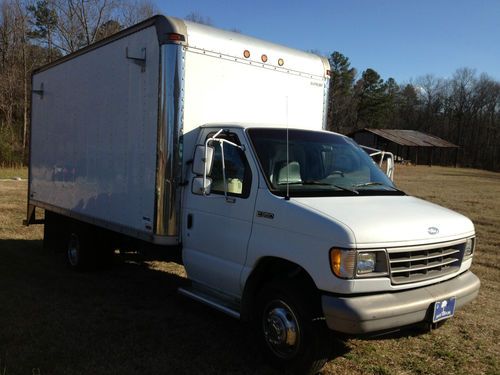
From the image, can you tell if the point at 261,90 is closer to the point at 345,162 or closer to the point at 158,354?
the point at 345,162

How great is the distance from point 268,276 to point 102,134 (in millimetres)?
3425

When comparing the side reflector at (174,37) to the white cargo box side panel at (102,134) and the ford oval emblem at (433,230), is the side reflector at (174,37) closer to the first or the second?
the white cargo box side panel at (102,134)

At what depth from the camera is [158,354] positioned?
4598 millimetres

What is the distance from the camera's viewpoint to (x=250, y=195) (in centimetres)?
451

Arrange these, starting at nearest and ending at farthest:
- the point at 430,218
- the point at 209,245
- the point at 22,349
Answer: the point at 430,218 < the point at 22,349 < the point at 209,245

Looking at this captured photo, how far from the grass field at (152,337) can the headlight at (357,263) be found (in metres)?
1.10

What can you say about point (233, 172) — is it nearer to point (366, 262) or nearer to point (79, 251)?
point (366, 262)

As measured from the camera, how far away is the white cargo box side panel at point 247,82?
537 cm

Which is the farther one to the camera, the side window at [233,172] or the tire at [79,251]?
the tire at [79,251]

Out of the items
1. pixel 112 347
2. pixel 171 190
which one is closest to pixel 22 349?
pixel 112 347

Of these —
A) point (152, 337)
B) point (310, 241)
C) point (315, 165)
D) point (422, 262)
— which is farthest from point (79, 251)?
point (422, 262)

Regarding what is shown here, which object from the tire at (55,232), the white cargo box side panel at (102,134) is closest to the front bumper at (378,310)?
→ the white cargo box side panel at (102,134)

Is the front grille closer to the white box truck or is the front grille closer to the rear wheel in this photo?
the white box truck

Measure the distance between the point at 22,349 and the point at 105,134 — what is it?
299 centimetres
